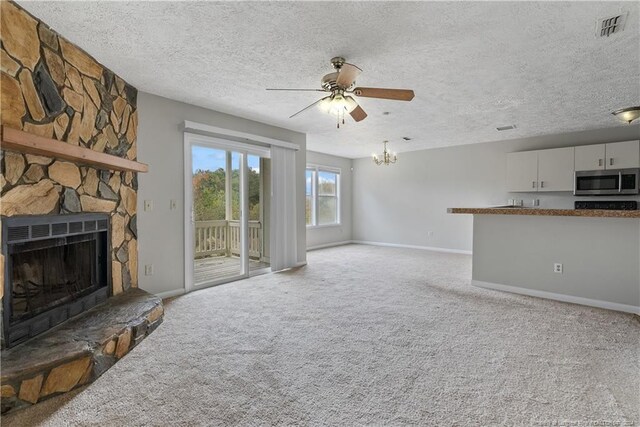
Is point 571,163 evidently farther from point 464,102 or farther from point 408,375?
point 408,375

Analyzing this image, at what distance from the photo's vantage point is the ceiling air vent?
2.17 metres

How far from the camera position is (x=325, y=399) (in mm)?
1878

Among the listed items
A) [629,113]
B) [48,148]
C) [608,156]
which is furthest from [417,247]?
[48,148]

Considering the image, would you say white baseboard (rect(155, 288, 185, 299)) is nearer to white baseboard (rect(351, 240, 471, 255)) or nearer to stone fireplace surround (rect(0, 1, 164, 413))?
stone fireplace surround (rect(0, 1, 164, 413))

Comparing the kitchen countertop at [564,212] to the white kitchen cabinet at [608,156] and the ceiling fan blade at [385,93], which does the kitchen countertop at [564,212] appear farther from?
the white kitchen cabinet at [608,156]

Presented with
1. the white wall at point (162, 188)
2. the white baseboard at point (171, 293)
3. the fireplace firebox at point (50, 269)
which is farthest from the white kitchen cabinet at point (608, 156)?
the fireplace firebox at point (50, 269)

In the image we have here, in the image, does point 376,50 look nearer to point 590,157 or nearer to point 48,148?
point 48,148

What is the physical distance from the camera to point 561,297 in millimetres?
3750

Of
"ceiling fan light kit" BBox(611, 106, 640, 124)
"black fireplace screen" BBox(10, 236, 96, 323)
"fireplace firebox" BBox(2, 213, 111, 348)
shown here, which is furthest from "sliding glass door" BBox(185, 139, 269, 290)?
"ceiling fan light kit" BBox(611, 106, 640, 124)

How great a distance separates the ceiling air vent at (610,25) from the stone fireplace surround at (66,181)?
410 cm

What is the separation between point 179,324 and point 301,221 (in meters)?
3.05

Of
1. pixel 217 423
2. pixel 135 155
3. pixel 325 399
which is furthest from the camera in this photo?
pixel 135 155

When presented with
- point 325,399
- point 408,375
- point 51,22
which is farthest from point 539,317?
point 51,22

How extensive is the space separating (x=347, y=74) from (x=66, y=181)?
2.49 metres
